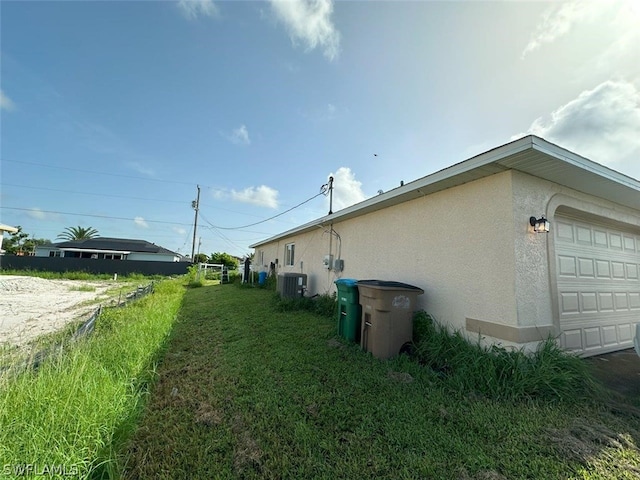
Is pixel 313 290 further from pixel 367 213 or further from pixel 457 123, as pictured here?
pixel 457 123

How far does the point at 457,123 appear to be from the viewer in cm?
637

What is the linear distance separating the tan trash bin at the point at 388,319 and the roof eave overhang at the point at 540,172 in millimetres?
1893

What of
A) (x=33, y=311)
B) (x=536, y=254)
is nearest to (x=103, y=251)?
(x=33, y=311)

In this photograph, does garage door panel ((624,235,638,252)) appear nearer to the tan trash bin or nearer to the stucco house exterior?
the stucco house exterior

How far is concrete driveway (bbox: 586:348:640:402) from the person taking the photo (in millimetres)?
3223

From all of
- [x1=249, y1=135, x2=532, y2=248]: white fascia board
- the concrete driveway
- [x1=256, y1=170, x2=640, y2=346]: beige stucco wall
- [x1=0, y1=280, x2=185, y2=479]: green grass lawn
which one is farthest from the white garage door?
[x1=0, y1=280, x2=185, y2=479]: green grass lawn

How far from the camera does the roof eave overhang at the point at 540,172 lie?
126 inches

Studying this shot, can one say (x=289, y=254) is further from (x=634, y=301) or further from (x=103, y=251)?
(x=103, y=251)

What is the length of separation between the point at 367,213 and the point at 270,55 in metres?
5.31

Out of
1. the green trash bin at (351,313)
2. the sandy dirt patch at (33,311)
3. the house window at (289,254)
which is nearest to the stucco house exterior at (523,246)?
the green trash bin at (351,313)

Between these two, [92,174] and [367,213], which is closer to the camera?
[367,213]

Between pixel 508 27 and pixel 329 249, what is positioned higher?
pixel 508 27

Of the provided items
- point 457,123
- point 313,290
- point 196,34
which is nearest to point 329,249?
point 313,290

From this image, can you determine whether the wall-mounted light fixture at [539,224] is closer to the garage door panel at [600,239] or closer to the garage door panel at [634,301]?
the garage door panel at [600,239]
